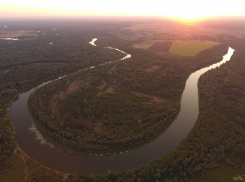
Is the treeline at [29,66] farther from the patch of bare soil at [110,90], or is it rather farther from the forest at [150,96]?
the patch of bare soil at [110,90]

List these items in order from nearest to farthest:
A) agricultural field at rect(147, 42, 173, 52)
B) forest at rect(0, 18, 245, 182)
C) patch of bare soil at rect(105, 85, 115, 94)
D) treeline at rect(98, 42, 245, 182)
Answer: treeline at rect(98, 42, 245, 182) → forest at rect(0, 18, 245, 182) → patch of bare soil at rect(105, 85, 115, 94) → agricultural field at rect(147, 42, 173, 52)

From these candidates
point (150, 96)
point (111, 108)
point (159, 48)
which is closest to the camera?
point (111, 108)

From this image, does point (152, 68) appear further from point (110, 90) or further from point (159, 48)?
point (159, 48)

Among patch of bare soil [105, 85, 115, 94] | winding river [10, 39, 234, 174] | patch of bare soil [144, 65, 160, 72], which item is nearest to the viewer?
winding river [10, 39, 234, 174]

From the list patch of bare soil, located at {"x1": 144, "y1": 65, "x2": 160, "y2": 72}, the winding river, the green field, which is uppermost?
the green field

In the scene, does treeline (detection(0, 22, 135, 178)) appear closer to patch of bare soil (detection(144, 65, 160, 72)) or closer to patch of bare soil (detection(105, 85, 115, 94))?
patch of bare soil (detection(144, 65, 160, 72))

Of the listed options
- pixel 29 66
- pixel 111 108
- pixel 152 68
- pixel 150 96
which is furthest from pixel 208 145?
pixel 29 66

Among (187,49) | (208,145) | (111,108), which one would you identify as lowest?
(208,145)

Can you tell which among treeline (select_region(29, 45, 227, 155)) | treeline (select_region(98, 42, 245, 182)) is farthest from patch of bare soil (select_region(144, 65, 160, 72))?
treeline (select_region(98, 42, 245, 182))

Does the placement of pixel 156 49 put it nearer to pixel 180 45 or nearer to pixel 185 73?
pixel 180 45

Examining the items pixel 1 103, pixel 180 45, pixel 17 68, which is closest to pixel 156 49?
pixel 180 45

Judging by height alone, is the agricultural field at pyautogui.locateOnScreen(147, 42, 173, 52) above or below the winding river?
above
